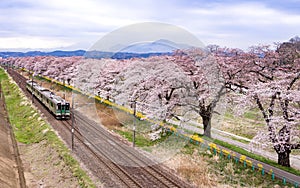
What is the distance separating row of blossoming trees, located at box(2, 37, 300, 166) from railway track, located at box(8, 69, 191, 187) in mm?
4256

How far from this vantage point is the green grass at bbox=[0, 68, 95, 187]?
1647 centimetres

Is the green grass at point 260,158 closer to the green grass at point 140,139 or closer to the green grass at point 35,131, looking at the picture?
the green grass at point 140,139

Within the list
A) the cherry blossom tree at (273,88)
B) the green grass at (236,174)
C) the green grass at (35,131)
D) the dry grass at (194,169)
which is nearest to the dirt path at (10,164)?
the green grass at (35,131)

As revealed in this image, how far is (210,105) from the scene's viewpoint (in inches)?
906

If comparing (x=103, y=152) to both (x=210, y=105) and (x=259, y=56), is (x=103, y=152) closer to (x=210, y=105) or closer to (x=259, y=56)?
(x=210, y=105)

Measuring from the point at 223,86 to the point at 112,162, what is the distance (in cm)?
980

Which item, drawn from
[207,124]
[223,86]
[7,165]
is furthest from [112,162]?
[223,86]

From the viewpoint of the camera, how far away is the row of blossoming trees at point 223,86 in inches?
639

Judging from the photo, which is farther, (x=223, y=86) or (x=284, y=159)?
(x=223, y=86)

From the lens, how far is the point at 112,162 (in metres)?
18.0

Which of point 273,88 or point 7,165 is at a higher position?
point 273,88

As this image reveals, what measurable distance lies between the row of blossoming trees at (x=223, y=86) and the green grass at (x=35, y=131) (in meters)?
7.42

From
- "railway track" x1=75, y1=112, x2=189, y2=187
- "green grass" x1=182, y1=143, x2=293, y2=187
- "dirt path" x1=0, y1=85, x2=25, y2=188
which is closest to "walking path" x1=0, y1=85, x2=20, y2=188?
"dirt path" x1=0, y1=85, x2=25, y2=188

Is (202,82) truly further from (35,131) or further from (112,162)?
(35,131)
